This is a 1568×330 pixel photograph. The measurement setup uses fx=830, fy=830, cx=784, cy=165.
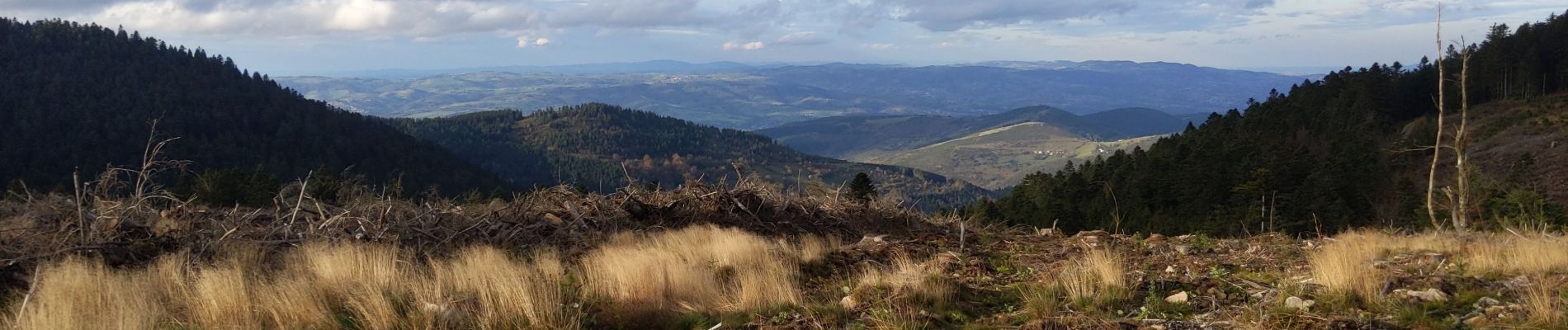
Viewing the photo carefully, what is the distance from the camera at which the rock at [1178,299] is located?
14.6ft

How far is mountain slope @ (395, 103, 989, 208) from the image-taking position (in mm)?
132125

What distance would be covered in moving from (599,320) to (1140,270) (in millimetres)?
3395

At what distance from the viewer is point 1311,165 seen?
39375mm

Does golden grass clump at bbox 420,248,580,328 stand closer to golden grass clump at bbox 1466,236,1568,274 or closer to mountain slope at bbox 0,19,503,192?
golden grass clump at bbox 1466,236,1568,274

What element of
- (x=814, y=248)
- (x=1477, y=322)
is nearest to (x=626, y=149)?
(x=814, y=248)

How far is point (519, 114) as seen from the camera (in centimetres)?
16988

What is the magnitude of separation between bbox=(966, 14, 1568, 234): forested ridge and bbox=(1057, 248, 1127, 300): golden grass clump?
18.8m

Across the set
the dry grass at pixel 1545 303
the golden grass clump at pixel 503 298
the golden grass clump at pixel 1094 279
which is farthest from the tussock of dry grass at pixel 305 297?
the dry grass at pixel 1545 303

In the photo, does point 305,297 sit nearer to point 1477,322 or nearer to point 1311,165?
point 1477,322

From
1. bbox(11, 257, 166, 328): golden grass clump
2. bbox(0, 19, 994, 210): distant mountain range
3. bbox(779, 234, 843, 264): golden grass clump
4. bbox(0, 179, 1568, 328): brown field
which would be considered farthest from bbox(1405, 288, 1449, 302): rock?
bbox(0, 19, 994, 210): distant mountain range

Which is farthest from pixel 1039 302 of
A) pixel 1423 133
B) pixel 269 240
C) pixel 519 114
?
pixel 519 114

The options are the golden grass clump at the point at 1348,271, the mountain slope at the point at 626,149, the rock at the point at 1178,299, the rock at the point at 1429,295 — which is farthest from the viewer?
the mountain slope at the point at 626,149

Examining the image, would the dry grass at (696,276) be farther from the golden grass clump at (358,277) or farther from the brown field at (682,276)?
the golden grass clump at (358,277)

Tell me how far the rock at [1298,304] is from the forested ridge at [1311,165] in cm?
1953
